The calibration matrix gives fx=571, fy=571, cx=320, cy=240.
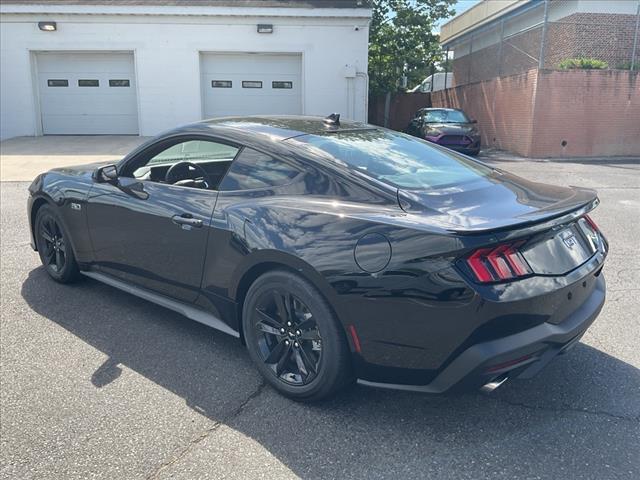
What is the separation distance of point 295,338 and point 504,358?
3.56 ft

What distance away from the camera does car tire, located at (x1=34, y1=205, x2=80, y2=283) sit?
461 centimetres

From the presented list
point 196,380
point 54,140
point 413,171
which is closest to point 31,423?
point 196,380

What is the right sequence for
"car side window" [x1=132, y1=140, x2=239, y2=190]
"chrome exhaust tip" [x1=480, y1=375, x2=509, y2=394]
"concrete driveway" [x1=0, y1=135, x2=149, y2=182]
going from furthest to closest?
1. "concrete driveway" [x1=0, y1=135, x2=149, y2=182]
2. "car side window" [x1=132, y1=140, x2=239, y2=190]
3. "chrome exhaust tip" [x1=480, y1=375, x2=509, y2=394]

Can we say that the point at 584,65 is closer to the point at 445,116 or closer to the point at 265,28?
the point at 445,116

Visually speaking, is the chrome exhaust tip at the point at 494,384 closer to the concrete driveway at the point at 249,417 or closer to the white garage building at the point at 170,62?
the concrete driveway at the point at 249,417

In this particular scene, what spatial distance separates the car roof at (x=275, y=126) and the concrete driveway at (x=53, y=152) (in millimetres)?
8921

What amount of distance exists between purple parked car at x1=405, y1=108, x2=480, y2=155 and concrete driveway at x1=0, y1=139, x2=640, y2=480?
12.1 m

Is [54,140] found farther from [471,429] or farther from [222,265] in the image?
[471,429]

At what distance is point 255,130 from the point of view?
3553 mm

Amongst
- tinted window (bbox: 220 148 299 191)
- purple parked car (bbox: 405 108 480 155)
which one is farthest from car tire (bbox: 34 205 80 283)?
purple parked car (bbox: 405 108 480 155)

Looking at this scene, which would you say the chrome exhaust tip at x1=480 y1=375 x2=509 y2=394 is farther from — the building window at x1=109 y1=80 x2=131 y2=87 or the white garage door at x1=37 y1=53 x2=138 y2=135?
the building window at x1=109 y1=80 x2=131 y2=87

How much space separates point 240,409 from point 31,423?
1.05m

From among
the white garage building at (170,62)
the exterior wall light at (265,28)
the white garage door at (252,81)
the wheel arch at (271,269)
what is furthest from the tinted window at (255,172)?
the white garage door at (252,81)

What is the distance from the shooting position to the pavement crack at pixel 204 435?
2566mm
